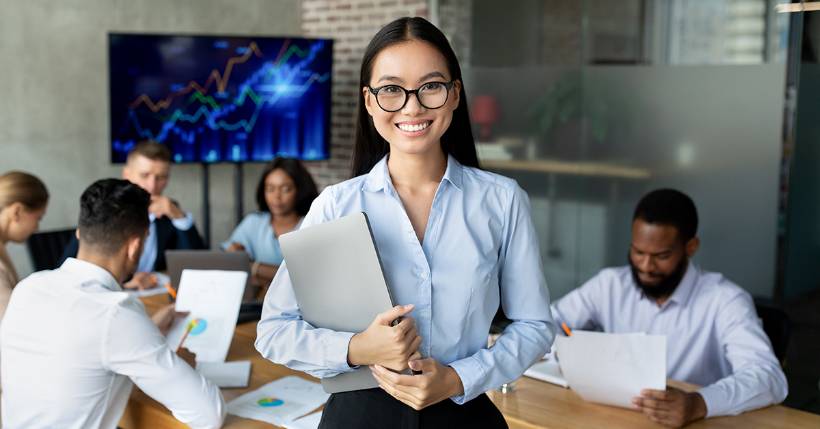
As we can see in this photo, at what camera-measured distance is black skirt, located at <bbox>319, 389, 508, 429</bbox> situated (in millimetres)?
1521

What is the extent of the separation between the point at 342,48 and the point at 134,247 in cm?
461

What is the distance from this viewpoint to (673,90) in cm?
516

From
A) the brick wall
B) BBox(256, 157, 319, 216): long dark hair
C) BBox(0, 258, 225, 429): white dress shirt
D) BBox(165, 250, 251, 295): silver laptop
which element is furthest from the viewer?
the brick wall

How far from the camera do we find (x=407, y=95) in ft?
4.91

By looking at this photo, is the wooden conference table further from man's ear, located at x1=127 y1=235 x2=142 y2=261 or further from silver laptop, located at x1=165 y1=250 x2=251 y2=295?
silver laptop, located at x1=165 y1=250 x2=251 y2=295

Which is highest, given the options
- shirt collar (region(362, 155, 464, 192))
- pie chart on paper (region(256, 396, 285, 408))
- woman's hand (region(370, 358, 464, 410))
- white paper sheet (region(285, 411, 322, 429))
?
shirt collar (region(362, 155, 464, 192))

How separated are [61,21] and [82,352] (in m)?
3.99

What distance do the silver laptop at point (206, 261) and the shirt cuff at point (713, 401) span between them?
1.81 meters

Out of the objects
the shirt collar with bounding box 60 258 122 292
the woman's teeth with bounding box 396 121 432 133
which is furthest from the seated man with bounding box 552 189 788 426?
the shirt collar with bounding box 60 258 122 292

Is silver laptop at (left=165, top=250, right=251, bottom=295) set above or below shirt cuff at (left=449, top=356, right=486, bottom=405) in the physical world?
below

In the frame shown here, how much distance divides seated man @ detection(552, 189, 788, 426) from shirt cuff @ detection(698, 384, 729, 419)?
8.0 inches

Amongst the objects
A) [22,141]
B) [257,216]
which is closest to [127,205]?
[257,216]

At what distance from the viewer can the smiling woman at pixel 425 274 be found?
1.48 metres

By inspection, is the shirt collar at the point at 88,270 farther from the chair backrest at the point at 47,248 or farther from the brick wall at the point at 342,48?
the brick wall at the point at 342,48
